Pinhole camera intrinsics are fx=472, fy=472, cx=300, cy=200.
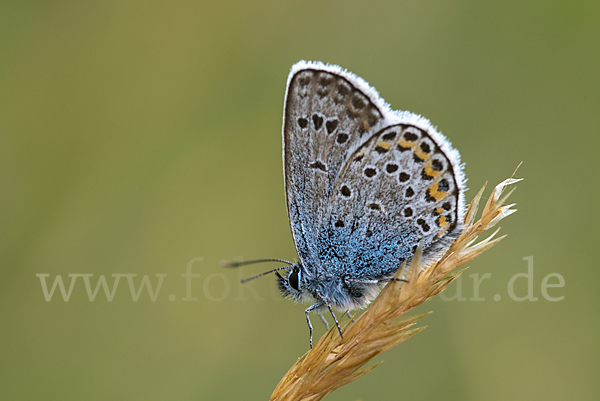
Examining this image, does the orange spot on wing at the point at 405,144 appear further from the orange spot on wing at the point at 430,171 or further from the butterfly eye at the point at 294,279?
the butterfly eye at the point at 294,279

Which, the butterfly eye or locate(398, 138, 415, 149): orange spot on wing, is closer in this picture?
locate(398, 138, 415, 149): orange spot on wing

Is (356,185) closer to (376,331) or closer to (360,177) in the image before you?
(360,177)

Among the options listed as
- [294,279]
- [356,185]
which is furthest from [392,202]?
[294,279]

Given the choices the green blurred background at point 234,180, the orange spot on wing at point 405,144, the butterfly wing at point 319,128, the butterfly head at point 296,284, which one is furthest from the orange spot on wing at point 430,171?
the green blurred background at point 234,180

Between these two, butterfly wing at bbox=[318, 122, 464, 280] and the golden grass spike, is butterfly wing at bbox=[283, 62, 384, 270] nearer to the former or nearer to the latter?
butterfly wing at bbox=[318, 122, 464, 280]

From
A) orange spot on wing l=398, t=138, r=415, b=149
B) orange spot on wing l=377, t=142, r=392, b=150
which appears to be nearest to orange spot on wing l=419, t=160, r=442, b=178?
orange spot on wing l=398, t=138, r=415, b=149

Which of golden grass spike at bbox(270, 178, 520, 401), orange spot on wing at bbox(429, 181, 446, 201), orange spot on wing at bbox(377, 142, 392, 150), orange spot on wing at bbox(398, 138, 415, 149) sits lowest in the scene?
golden grass spike at bbox(270, 178, 520, 401)

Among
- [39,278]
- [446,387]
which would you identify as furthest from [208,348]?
[446,387]
